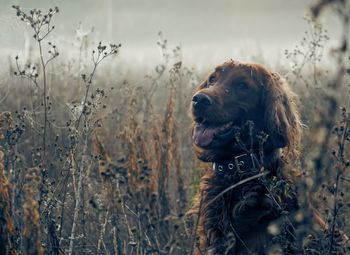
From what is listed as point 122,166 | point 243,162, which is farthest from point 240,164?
point 122,166

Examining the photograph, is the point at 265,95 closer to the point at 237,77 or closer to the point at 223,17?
the point at 237,77

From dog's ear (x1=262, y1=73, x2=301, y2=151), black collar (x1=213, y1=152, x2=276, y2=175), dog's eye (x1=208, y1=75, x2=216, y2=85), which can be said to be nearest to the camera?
black collar (x1=213, y1=152, x2=276, y2=175)

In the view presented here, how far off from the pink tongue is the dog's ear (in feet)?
1.08

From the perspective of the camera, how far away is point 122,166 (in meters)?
2.13

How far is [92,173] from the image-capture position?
149 inches

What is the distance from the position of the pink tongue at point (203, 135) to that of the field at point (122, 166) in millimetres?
339

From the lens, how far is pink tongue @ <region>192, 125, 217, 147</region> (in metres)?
3.27

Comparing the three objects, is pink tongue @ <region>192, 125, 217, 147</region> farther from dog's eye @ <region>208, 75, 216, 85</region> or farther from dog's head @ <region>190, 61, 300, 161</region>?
dog's eye @ <region>208, 75, 216, 85</region>

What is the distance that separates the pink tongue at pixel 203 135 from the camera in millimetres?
3266

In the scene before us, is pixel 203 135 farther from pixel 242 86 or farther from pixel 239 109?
pixel 242 86

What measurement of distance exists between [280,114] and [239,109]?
9.5 inches

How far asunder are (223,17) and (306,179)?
4450 cm

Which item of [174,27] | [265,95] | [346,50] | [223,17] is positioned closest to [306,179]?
[346,50]

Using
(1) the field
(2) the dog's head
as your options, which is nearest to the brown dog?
(2) the dog's head
